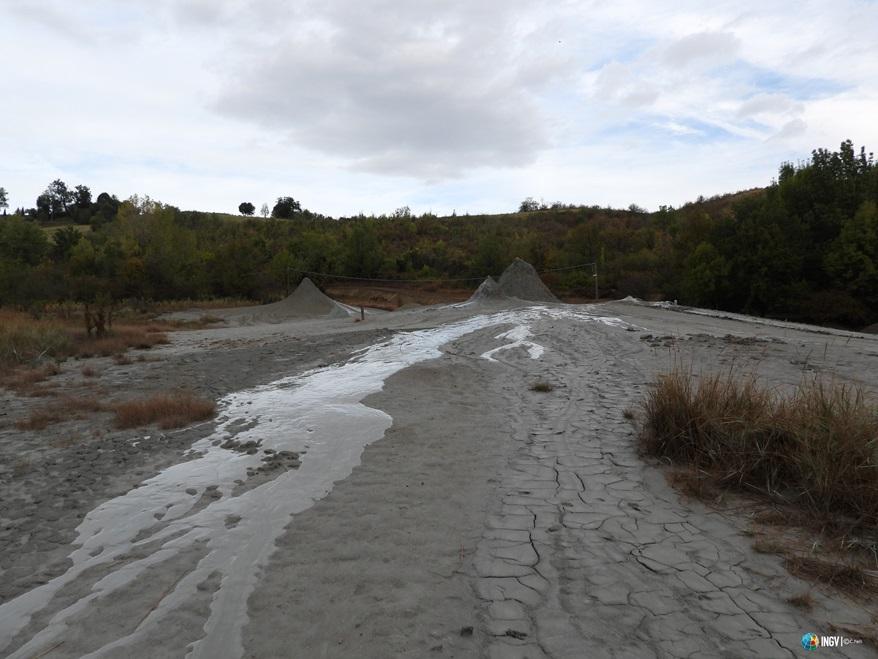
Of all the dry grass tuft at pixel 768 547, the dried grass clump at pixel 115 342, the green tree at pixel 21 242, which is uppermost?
the green tree at pixel 21 242

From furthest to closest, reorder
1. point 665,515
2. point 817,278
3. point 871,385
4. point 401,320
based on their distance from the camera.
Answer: point 817,278
point 401,320
point 871,385
point 665,515

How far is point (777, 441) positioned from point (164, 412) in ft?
26.6

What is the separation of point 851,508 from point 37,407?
36.5 feet

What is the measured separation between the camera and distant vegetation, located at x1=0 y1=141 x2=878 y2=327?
2880cm

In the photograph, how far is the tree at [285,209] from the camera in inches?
3521

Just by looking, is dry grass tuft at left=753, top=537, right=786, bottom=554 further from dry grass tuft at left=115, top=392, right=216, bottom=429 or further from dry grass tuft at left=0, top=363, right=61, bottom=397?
dry grass tuft at left=0, top=363, right=61, bottom=397

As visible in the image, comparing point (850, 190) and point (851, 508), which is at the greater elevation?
point (850, 190)

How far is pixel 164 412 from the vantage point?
870 cm

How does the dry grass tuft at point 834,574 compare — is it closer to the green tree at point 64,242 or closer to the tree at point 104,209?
the green tree at point 64,242

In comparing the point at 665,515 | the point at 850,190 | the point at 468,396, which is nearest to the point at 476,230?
the point at 850,190

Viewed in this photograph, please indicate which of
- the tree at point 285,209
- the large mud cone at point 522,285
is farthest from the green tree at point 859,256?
the tree at point 285,209

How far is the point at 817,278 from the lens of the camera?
29672 mm

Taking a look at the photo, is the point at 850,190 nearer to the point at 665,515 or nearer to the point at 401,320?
the point at 401,320

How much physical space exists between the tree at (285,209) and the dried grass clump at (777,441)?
8812 cm
